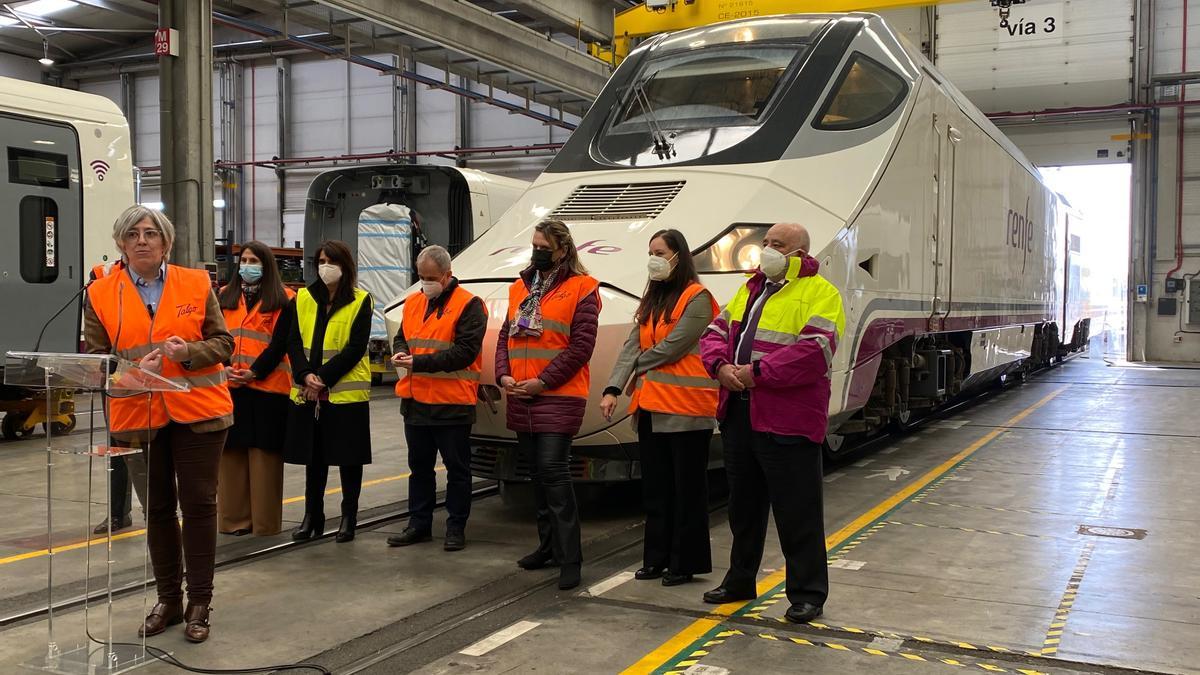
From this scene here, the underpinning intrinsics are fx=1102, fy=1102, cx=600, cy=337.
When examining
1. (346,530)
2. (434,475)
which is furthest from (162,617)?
(434,475)

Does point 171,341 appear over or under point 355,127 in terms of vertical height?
under

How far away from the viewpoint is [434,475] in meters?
6.21

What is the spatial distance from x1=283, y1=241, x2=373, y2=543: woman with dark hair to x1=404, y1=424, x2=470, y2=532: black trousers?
0.30m

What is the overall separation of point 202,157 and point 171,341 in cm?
1005

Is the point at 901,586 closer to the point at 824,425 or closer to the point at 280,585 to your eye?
the point at 824,425

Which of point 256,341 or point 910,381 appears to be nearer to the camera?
point 256,341

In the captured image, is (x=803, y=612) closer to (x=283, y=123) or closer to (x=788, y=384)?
(x=788, y=384)

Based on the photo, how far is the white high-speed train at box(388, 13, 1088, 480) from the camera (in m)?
6.59

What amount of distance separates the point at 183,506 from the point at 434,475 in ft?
6.18

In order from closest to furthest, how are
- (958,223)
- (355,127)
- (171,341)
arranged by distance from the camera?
(171,341), (958,223), (355,127)

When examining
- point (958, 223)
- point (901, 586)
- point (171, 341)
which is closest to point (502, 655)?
point (171, 341)

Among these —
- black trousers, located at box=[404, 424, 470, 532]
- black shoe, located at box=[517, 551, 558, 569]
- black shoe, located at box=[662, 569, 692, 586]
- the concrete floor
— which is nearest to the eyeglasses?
the concrete floor

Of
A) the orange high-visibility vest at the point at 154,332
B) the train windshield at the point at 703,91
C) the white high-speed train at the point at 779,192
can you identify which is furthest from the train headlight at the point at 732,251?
the orange high-visibility vest at the point at 154,332

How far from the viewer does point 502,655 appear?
4.29 meters
